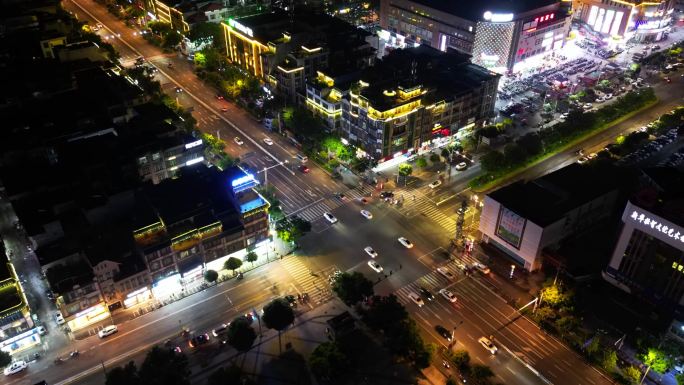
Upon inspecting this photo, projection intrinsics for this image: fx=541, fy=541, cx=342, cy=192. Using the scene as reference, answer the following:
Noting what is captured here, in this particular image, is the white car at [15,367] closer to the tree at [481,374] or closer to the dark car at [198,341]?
the dark car at [198,341]

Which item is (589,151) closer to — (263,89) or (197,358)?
(263,89)

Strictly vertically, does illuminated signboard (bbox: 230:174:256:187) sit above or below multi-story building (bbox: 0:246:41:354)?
above

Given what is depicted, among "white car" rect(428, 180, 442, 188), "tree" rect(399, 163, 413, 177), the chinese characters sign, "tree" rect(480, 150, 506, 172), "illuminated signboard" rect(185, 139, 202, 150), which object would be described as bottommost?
"white car" rect(428, 180, 442, 188)

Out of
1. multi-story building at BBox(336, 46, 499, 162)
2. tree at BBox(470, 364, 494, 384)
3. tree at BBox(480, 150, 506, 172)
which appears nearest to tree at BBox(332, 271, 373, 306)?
tree at BBox(470, 364, 494, 384)

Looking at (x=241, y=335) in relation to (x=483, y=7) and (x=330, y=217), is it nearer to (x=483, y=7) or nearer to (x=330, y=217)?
(x=330, y=217)

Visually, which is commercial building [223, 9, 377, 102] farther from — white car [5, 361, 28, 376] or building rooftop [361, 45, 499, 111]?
white car [5, 361, 28, 376]

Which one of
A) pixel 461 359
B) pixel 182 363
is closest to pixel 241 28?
pixel 182 363

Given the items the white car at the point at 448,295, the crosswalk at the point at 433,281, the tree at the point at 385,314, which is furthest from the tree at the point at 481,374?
the crosswalk at the point at 433,281
